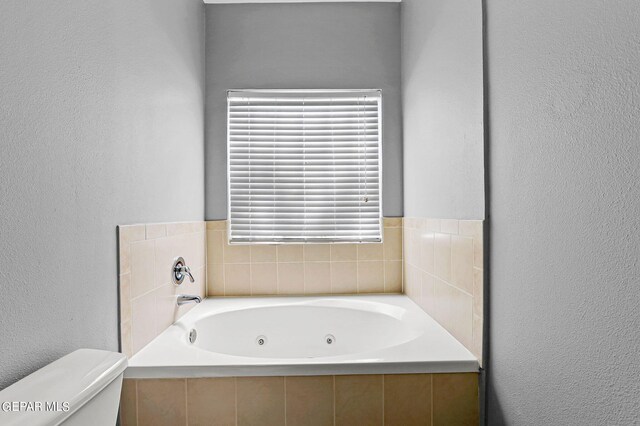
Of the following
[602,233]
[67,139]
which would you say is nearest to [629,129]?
[602,233]

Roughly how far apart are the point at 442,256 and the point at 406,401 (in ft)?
2.25

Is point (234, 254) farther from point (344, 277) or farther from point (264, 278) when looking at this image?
point (344, 277)

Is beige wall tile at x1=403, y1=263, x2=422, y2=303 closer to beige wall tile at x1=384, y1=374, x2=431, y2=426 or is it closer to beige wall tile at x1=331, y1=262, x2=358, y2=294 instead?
beige wall tile at x1=331, y1=262, x2=358, y2=294

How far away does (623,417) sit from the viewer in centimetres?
77

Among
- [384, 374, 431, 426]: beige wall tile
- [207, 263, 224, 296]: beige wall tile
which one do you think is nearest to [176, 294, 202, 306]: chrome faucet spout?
[207, 263, 224, 296]: beige wall tile

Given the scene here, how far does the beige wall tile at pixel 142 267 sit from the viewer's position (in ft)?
4.85

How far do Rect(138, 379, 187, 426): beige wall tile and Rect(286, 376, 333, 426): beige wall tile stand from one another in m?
0.37

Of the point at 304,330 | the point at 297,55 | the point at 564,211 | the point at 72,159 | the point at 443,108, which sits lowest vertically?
the point at 304,330

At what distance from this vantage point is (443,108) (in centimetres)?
173

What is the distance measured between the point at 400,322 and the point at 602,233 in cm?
129

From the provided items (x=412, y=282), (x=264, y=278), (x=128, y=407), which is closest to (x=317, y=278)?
(x=264, y=278)

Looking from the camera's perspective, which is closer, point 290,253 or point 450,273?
point 450,273

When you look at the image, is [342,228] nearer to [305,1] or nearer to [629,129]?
[305,1]

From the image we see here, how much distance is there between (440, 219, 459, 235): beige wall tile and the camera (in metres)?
1.59
